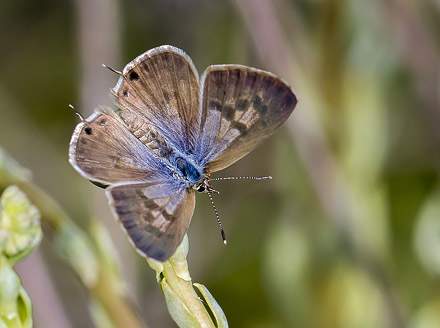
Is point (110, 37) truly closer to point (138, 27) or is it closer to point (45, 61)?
point (138, 27)

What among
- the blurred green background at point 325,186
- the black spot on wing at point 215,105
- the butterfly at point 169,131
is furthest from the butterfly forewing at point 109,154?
the blurred green background at point 325,186

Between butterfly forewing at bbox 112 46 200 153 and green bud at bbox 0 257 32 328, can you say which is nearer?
green bud at bbox 0 257 32 328

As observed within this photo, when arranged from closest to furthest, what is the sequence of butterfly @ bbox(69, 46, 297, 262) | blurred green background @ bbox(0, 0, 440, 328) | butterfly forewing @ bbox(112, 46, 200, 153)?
butterfly @ bbox(69, 46, 297, 262) → butterfly forewing @ bbox(112, 46, 200, 153) → blurred green background @ bbox(0, 0, 440, 328)

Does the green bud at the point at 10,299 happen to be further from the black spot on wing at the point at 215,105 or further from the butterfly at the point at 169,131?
the black spot on wing at the point at 215,105

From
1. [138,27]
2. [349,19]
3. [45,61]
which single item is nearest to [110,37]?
[349,19]

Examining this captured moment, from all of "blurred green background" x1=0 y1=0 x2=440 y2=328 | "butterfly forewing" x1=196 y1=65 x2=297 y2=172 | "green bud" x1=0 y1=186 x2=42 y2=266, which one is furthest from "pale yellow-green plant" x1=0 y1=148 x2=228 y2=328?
"blurred green background" x1=0 y1=0 x2=440 y2=328

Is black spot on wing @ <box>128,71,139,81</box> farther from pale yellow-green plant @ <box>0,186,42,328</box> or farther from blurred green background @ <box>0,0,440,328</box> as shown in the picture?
blurred green background @ <box>0,0,440,328</box>
